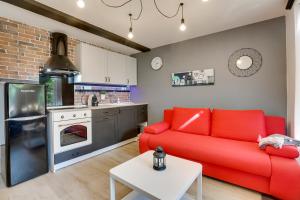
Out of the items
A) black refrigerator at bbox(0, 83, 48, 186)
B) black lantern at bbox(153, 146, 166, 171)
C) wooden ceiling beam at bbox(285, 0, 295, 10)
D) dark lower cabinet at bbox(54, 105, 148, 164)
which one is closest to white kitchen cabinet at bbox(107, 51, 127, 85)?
dark lower cabinet at bbox(54, 105, 148, 164)

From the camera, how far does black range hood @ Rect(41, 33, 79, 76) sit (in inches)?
100

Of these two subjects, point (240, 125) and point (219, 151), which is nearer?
point (219, 151)

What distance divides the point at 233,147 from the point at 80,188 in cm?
200

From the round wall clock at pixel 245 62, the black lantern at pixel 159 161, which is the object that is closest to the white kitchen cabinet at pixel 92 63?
the black lantern at pixel 159 161

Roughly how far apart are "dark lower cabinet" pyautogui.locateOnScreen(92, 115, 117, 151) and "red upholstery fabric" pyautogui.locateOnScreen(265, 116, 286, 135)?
8.86ft

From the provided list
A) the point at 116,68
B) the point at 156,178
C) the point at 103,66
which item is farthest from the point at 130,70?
the point at 156,178

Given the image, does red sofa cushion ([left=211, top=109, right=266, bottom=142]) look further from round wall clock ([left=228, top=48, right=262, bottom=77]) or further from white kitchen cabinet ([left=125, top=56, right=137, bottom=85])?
white kitchen cabinet ([left=125, top=56, right=137, bottom=85])

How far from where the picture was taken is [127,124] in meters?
3.53

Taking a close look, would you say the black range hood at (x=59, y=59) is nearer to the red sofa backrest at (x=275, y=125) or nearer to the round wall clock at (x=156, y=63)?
the round wall clock at (x=156, y=63)

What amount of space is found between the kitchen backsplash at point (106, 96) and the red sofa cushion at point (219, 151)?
1761 millimetres

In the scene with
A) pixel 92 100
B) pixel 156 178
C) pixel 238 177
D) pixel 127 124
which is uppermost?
pixel 92 100

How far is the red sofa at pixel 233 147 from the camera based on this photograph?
62.0 inches

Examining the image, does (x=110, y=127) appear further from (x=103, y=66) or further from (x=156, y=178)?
(x=156, y=178)

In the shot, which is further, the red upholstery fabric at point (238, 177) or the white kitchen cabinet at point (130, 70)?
the white kitchen cabinet at point (130, 70)
